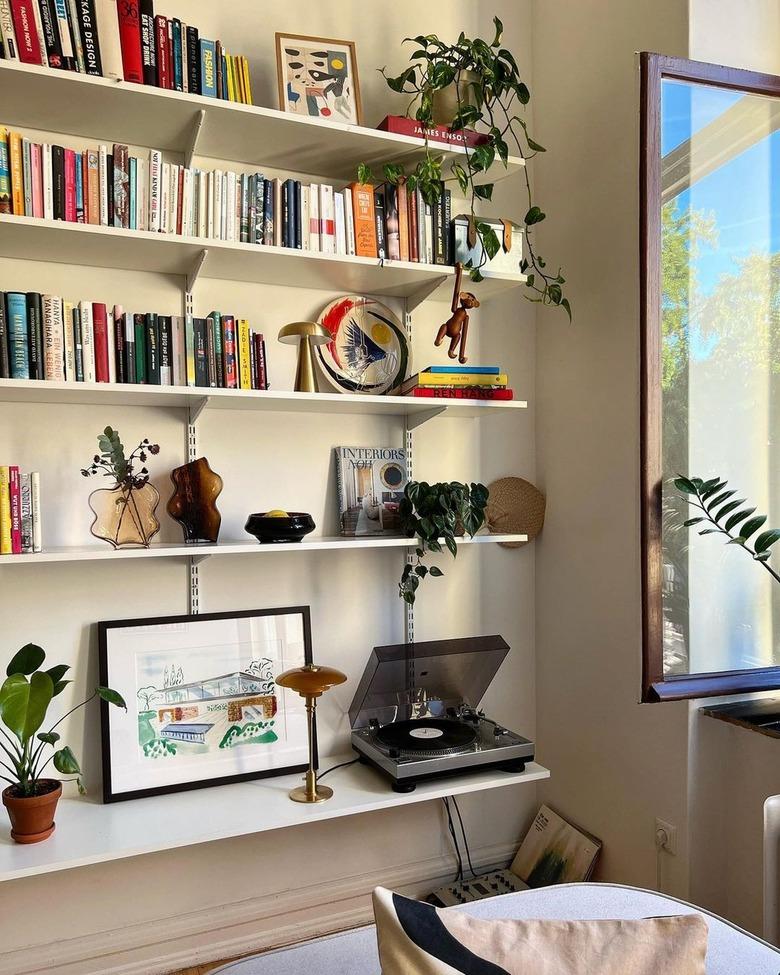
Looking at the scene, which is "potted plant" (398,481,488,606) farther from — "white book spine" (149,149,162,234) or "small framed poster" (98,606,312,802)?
"white book spine" (149,149,162,234)

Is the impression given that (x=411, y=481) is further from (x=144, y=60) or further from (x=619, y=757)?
(x=144, y=60)

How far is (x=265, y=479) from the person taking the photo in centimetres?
220

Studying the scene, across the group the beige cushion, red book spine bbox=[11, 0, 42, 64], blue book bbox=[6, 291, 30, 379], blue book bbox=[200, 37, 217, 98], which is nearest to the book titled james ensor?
blue book bbox=[6, 291, 30, 379]

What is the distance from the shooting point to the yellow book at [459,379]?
7.05ft

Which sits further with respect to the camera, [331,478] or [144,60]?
[331,478]

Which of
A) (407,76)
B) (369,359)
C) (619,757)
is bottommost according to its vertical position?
(619,757)

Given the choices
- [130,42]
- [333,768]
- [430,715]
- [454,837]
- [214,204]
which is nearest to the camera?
[130,42]

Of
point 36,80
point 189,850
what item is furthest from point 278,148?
point 189,850

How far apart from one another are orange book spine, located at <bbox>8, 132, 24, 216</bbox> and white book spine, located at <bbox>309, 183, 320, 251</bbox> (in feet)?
2.20

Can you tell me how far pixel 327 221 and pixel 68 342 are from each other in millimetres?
713

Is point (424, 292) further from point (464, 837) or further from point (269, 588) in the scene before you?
point (464, 837)

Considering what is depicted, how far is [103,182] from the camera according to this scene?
5.95 feet

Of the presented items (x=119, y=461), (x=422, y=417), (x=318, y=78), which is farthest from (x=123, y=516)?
(x=318, y=78)

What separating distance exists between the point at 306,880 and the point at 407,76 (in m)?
2.25
